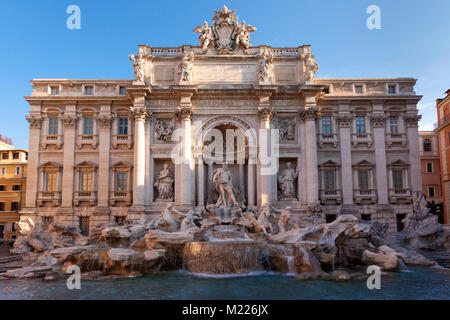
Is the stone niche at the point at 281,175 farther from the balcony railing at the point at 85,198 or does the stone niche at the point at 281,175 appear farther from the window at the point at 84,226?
the window at the point at 84,226

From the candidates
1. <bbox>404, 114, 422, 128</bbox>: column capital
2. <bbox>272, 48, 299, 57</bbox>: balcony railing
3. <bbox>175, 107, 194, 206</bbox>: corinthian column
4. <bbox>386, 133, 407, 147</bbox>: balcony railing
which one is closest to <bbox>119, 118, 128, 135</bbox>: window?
<bbox>175, 107, 194, 206</bbox>: corinthian column

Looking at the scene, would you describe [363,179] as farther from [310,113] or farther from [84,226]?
[84,226]

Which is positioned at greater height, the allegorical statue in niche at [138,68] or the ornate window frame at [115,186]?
the allegorical statue in niche at [138,68]

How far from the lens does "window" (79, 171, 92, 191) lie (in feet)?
80.2

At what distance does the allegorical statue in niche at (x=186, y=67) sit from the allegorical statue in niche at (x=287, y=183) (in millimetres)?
9463

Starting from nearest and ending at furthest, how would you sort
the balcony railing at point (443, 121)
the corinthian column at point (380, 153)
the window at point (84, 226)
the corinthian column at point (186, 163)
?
1. the corinthian column at point (186, 163)
2. the window at point (84, 226)
3. the corinthian column at point (380, 153)
4. the balcony railing at point (443, 121)

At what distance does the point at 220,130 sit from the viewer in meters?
24.9

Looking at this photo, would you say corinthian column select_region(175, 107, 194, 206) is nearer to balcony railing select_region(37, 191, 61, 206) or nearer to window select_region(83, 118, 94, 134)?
window select_region(83, 118, 94, 134)

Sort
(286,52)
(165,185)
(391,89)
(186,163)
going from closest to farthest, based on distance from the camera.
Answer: (186,163) < (165,185) < (286,52) < (391,89)

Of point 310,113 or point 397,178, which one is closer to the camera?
point 310,113

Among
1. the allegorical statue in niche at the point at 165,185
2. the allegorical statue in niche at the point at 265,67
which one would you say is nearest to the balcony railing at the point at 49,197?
the allegorical statue in niche at the point at 165,185

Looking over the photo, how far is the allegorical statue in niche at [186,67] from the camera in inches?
925

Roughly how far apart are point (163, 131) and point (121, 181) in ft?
15.8

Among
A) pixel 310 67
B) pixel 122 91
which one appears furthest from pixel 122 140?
pixel 310 67
